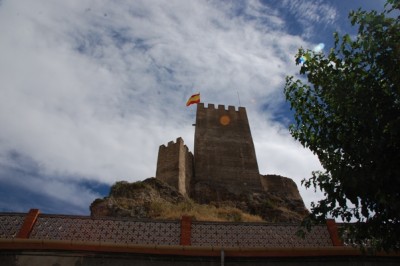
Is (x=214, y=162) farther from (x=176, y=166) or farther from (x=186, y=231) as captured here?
(x=186, y=231)

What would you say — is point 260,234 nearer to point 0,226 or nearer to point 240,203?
point 0,226

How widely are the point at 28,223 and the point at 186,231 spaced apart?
413 cm

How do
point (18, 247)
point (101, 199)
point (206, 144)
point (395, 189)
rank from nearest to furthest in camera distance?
1. point (395, 189)
2. point (18, 247)
3. point (101, 199)
4. point (206, 144)

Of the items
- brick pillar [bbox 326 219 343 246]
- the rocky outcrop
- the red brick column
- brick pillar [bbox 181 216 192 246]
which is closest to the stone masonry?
the rocky outcrop

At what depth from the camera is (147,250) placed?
8688mm

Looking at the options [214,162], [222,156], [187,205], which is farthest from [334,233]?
[222,156]

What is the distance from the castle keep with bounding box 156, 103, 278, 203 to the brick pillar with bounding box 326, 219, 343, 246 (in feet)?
57.9

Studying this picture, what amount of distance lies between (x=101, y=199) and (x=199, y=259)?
14.8 m

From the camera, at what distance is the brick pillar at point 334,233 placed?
9172 mm

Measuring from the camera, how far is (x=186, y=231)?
9.35 metres

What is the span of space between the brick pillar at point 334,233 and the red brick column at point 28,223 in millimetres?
7881

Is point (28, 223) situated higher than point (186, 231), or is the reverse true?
point (28, 223)

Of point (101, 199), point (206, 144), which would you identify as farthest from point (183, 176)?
point (101, 199)

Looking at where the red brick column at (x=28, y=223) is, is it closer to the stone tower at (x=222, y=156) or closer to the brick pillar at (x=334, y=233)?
the brick pillar at (x=334, y=233)
